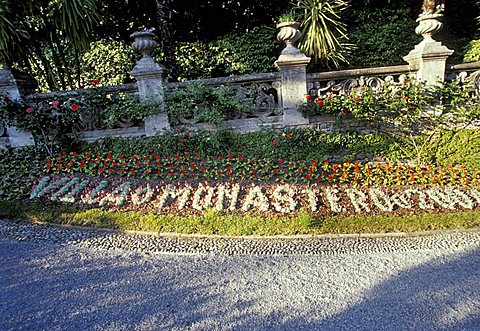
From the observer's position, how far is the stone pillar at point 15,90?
16.9ft

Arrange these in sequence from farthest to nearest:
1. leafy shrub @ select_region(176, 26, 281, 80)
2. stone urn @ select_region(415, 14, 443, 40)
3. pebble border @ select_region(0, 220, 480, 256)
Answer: leafy shrub @ select_region(176, 26, 281, 80) → stone urn @ select_region(415, 14, 443, 40) → pebble border @ select_region(0, 220, 480, 256)

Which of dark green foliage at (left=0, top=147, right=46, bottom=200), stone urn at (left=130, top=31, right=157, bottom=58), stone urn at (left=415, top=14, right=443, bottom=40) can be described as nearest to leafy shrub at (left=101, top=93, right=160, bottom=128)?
stone urn at (left=130, top=31, right=157, bottom=58)

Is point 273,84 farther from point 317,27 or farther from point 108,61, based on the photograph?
point 108,61

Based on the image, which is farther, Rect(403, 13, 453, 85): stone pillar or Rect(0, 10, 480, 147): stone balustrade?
Rect(0, 10, 480, 147): stone balustrade

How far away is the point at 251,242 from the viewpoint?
306cm

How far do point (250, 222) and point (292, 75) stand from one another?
2745 millimetres

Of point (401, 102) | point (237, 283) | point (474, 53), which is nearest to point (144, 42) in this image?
point (401, 102)

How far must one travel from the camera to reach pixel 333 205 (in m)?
3.55

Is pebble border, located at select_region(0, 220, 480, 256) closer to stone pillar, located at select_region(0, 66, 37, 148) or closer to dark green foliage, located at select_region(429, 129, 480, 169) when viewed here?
dark green foliage, located at select_region(429, 129, 480, 169)

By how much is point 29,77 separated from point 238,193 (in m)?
4.41

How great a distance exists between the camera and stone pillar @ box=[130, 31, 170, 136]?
508cm

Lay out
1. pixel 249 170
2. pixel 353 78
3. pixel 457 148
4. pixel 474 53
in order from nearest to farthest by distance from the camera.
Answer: pixel 249 170 → pixel 457 148 → pixel 353 78 → pixel 474 53

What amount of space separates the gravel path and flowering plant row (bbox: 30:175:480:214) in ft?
1.86

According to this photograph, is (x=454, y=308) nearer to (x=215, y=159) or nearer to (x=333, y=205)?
(x=333, y=205)
